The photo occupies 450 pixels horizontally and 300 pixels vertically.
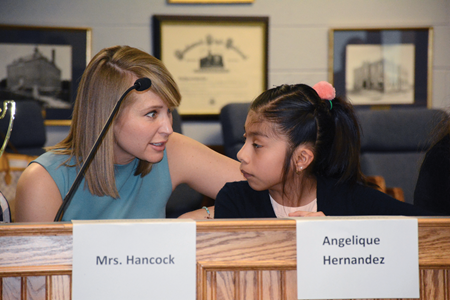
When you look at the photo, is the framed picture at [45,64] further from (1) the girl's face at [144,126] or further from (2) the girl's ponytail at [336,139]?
(2) the girl's ponytail at [336,139]

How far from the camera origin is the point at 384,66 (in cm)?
303

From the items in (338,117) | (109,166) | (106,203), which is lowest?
(106,203)

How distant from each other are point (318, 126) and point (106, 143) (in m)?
0.58

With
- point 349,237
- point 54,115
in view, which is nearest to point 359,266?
point 349,237

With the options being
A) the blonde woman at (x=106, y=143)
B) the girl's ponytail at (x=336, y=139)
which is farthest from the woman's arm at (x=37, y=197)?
the girl's ponytail at (x=336, y=139)

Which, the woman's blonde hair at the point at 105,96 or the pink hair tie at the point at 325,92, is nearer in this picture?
the woman's blonde hair at the point at 105,96

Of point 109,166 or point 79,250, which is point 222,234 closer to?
point 79,250

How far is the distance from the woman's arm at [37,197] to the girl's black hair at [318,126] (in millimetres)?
590

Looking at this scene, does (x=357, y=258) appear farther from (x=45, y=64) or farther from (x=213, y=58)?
(x=45, y=64)

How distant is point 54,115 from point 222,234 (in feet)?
8.38

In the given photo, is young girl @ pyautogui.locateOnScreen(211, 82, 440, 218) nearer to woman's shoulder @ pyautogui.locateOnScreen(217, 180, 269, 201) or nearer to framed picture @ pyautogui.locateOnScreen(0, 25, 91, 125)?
woman's shoulder @ pyautogui.locateOnScreen(217, 180, 269, 201)

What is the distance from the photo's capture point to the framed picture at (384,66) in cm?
299

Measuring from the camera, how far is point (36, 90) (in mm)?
2801

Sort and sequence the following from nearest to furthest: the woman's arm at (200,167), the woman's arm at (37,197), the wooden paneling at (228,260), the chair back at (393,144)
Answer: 1. the wooden paneling at (228,260)
2. the woman's arm at (37,197)
3. the woman's arm at (200,167)
4. the chair back at (393,144)
